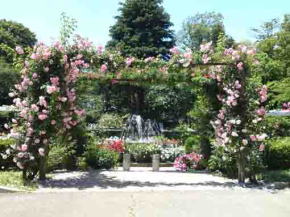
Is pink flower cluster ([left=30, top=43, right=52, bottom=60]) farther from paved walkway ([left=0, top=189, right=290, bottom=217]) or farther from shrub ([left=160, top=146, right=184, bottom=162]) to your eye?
shrub ([left=160, top=146, right=184, bottom=162])

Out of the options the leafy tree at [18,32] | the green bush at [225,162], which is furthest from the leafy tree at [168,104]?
the leafy tree at [18,32]

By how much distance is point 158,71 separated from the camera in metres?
12.0

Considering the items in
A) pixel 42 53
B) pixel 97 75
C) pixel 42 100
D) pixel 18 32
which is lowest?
pixel 42 100

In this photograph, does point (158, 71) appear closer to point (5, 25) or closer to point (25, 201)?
point (25, 201)

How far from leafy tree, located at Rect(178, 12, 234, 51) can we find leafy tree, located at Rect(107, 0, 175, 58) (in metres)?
8.85

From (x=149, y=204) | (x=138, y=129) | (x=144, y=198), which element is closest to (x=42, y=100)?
(x=144, y=198)

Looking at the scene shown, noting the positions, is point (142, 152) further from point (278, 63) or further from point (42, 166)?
point (278, 63)

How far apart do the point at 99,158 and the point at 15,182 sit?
390cm

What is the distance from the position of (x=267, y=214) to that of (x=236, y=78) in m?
4.52

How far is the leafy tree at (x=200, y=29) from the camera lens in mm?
43844

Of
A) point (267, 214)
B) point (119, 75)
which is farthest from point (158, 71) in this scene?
point (267, 214)

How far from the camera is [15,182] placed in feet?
34.4

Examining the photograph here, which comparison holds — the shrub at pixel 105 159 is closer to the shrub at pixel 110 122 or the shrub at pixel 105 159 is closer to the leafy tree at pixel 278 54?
the shrub at pixel 110 122

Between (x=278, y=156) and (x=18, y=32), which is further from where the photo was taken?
(x=18, y=32)
